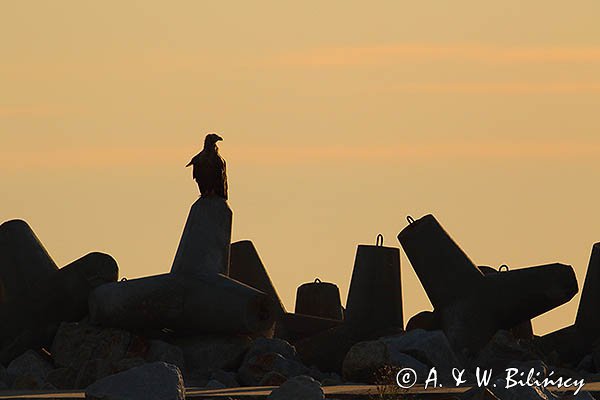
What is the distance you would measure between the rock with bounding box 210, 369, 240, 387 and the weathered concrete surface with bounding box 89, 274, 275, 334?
1.47m

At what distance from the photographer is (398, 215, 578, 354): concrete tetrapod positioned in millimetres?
20047

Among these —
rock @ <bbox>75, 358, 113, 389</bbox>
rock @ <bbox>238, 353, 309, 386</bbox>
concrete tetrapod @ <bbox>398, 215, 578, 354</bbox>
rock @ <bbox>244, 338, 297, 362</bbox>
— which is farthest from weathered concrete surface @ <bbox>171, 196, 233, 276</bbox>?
rock @ <bbox>75, 358, 113, 389</bbox>

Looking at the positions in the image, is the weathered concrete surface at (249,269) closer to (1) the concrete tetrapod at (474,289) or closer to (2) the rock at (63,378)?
(1) the concrete tetrapod at (474,289)

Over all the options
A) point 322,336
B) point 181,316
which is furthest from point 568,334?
point 181,316

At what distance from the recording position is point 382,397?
12.3m

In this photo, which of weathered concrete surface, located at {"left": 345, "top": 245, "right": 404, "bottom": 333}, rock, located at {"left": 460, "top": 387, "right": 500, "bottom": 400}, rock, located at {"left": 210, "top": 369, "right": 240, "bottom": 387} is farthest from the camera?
weathered concrete surface, located at {"left": 345, "top": 245, "right": 404, "bottom": 333}

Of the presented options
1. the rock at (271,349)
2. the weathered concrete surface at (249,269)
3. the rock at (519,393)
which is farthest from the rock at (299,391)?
the weathered concrete surface at (249,269)

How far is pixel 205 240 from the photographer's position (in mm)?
20391

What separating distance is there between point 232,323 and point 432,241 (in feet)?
7.92

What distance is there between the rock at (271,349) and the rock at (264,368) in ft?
1.73

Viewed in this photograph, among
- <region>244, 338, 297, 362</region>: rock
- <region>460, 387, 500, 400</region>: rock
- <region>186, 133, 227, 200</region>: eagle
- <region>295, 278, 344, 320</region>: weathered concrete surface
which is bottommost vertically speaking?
<region>460, 387, 500, 400</region>: rock

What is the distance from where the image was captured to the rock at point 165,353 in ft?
62.6

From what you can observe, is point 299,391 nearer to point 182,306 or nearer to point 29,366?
point 29,366

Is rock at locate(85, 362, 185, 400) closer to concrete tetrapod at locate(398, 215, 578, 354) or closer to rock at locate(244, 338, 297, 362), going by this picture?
rock at locate(244, 338, 297, 362)
